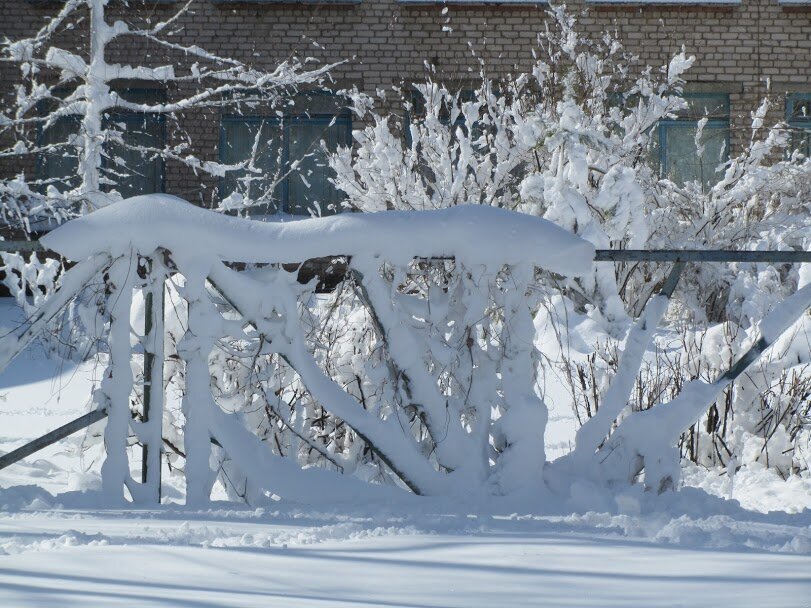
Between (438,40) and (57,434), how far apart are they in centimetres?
987

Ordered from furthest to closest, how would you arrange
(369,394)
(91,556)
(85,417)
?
1. (369,394)
2. (85,417)
3. (91,556)

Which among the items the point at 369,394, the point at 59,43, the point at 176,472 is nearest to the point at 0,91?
the point at 59,43

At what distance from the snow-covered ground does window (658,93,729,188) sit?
10071 mm

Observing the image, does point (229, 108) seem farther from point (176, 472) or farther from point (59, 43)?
point (176, 472)

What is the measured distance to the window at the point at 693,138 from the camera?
1301cm

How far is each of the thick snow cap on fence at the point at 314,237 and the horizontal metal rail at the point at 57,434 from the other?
1.77ft

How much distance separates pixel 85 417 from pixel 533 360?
60.1 inches

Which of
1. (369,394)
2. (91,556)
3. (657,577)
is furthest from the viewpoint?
(369,394)

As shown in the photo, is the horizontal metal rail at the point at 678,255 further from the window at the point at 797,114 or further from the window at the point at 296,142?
the window at the point at 797,114

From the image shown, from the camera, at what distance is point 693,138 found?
515 inches

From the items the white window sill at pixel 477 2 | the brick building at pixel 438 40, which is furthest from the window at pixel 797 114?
the white window sill at pixel 477 2

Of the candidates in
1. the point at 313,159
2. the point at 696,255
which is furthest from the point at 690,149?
the point at 696,255

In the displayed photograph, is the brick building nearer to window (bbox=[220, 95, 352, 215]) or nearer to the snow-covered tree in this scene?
window (bbox=[220, 95, 352, 215])

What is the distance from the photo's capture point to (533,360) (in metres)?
3.68
